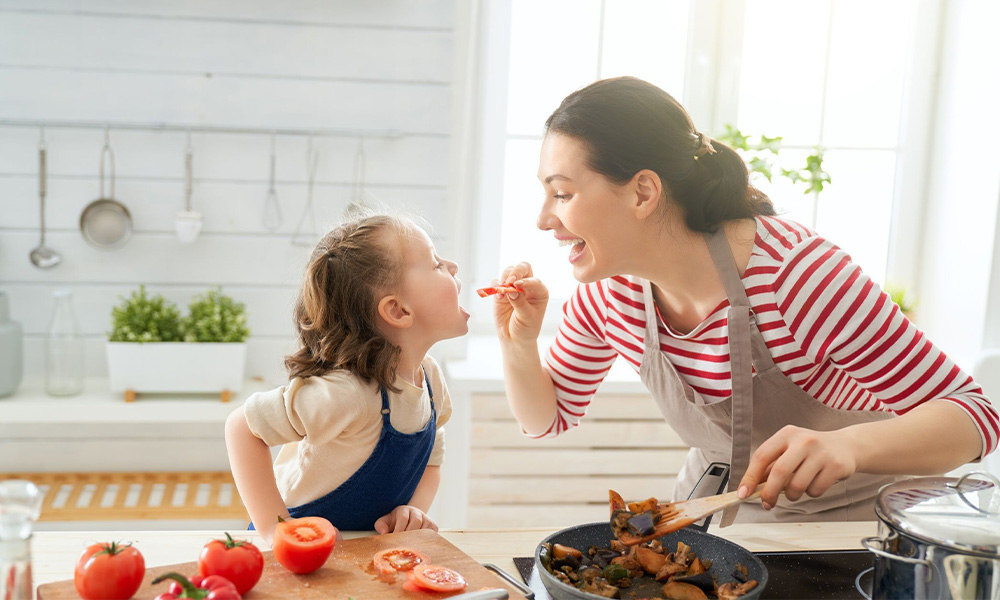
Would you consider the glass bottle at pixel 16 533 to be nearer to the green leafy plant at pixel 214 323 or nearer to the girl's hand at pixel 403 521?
the girl's hand at pixel 403 521

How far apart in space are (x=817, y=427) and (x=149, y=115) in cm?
175

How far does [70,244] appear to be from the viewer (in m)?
2.26

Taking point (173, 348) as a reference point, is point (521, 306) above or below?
above

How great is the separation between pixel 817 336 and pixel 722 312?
0.15 metres

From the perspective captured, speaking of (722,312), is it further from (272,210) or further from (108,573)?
(272,210)

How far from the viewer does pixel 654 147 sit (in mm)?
1352

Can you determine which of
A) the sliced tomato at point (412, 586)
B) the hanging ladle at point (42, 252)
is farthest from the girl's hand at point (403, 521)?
the hanging ladle at point (42, 252)

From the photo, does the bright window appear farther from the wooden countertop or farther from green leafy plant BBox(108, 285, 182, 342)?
the wooden countertop

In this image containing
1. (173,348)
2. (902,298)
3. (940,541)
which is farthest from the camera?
(902,298)

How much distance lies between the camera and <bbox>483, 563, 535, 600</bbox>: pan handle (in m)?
0.97

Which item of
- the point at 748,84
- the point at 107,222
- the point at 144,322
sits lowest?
the point at 144,322

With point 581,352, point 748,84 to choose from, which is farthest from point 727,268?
point 748,84

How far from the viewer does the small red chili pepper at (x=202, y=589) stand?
832mm

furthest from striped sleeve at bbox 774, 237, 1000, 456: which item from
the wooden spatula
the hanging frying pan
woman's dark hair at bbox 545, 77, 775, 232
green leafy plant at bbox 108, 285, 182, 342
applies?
the hanging frying pan
